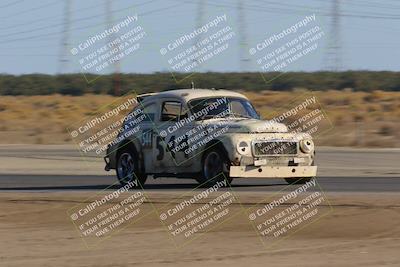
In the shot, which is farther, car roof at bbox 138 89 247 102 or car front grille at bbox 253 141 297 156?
car roof at bbox 138 89 247 102

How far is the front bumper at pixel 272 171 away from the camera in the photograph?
20250 millimetres

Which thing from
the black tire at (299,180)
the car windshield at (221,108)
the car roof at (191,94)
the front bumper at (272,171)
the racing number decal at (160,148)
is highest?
the car roof at (191,94)

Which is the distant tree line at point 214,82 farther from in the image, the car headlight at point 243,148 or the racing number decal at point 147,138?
the car headlight at point 243,148

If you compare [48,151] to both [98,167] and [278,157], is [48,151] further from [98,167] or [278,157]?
[278,157]

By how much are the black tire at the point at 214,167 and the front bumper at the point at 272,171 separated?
0.24 meters

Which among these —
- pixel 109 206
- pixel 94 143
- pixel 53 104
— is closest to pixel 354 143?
pixel 94 143

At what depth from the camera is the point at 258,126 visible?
2077 centimetres

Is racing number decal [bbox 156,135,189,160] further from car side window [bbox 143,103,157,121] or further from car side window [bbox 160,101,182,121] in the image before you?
car side window [bbox 143,103,157,121]

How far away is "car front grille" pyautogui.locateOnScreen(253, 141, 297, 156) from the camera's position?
2053 cm

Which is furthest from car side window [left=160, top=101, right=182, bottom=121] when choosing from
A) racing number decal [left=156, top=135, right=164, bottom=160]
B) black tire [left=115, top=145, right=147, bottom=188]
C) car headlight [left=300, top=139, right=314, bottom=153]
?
car headlight [left=300, top=139, right=314, bottom=153]

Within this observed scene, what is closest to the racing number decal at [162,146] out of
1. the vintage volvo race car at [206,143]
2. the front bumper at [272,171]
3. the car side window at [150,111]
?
the vintage volvo race car at [206,143]

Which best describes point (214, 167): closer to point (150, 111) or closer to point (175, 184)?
point (150, 111)

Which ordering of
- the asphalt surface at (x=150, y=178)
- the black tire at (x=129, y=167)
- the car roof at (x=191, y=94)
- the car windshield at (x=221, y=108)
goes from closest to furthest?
the car windshield at (x=221, y=108), the car roof at (x=191, y=94), the black tire at (x=129, y=167), the asphalt surface at (x=150, y=178)

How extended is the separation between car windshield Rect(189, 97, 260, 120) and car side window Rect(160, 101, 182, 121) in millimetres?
311
